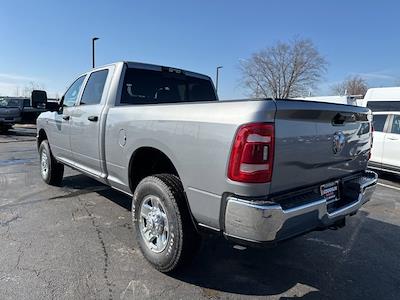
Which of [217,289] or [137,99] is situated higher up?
[137,99]

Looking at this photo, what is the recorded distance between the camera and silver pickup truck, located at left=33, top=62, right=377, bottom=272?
102 inches

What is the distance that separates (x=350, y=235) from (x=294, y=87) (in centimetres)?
3928

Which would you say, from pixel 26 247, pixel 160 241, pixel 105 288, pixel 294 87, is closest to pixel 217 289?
pixel 160 241

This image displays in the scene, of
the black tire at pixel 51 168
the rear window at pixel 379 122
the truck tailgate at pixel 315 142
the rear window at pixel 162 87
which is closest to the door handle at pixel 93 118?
the rear window at pixel 162 87

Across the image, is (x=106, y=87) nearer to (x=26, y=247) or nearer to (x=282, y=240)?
(x=26, y=247)

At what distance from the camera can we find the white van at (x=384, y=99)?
1075 cm

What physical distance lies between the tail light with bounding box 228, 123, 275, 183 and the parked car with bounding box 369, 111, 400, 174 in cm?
726

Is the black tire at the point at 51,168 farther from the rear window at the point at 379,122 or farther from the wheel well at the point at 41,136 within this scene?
the rear window at the point at 379,122

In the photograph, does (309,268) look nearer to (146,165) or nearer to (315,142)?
(315,142)

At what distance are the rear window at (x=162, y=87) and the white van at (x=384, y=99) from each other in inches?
293

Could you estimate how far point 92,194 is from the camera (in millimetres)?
6133

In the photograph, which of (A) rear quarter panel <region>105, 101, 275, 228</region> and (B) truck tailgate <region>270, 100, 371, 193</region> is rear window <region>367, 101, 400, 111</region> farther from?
(A) rear quarter panel <region>105, 101, 275, 228</region>

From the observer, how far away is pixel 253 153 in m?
2.57

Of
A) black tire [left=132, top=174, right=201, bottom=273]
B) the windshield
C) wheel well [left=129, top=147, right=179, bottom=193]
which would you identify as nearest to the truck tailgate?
black tire [left=132, top=174, right=201, bottom=273]
